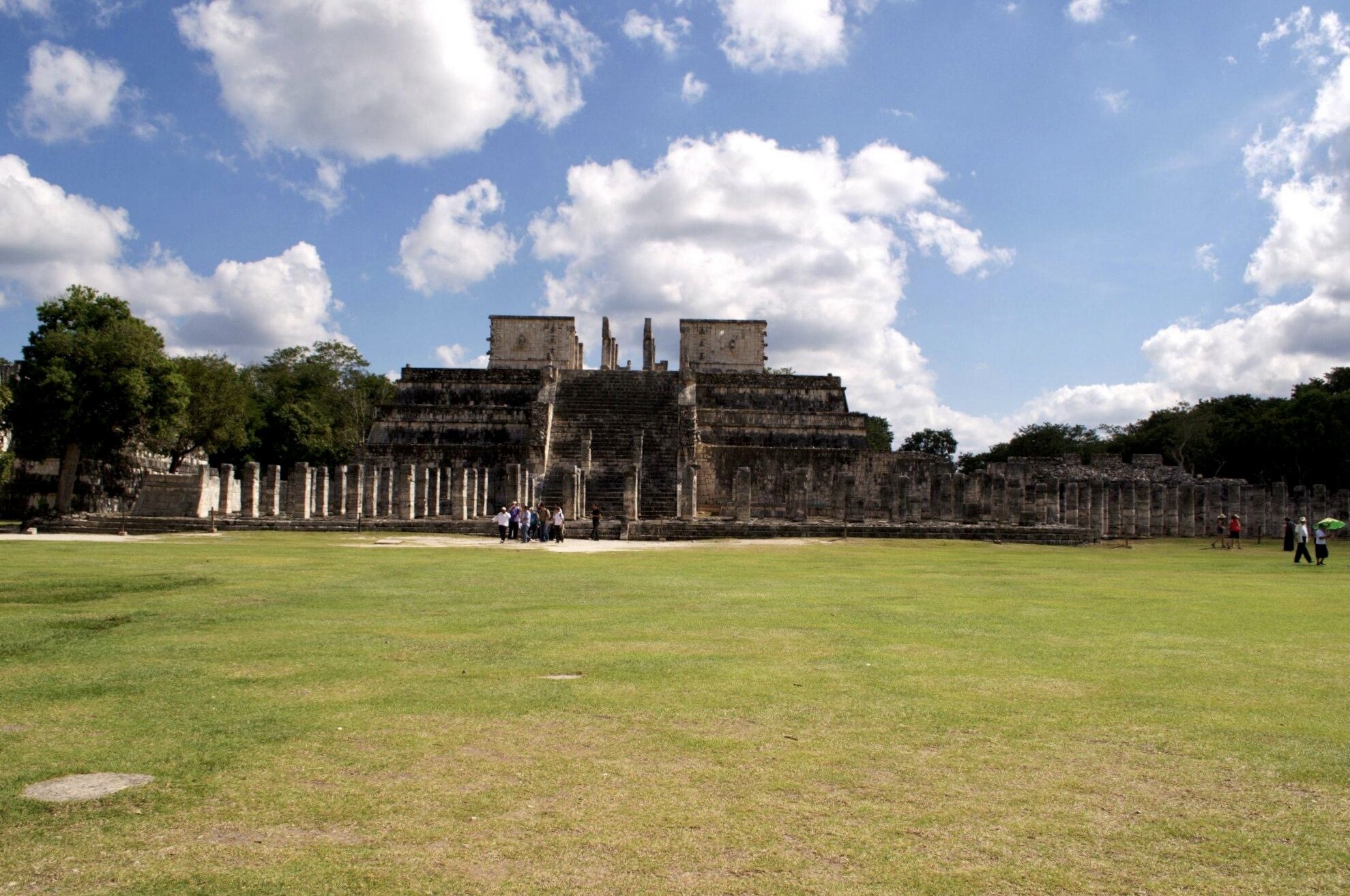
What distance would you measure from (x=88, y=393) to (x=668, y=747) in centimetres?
3052

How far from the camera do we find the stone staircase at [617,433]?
31.0 meters

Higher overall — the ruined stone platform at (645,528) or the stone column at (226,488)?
the stone column at (226,488)

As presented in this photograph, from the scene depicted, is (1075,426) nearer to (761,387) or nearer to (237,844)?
(761,387)

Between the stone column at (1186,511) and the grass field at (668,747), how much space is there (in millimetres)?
24141

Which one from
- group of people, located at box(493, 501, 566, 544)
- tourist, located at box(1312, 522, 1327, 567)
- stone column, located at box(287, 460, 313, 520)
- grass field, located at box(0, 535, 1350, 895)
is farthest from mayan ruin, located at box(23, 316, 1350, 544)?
grass field, located at box(0, 535, 1350, 895)

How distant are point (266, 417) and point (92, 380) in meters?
17.4

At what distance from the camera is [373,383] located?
63.8 meters

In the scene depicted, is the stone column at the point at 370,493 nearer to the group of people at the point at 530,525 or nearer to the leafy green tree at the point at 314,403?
the group of people at the point at 530,525

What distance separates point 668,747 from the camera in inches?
193

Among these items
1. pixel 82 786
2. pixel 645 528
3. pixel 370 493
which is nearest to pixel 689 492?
pixel 645 528

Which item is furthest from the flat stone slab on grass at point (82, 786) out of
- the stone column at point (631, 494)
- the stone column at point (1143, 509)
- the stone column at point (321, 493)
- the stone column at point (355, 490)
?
the stone column at point (1143, 509)

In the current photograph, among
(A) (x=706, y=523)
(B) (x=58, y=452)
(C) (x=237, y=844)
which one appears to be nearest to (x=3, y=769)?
(C) (x=237, y=844)

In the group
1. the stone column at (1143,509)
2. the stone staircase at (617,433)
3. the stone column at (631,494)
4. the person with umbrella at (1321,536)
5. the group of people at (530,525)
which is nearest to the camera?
the person with umbrella at (1321,536)

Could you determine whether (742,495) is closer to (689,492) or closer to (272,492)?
(689,492)
